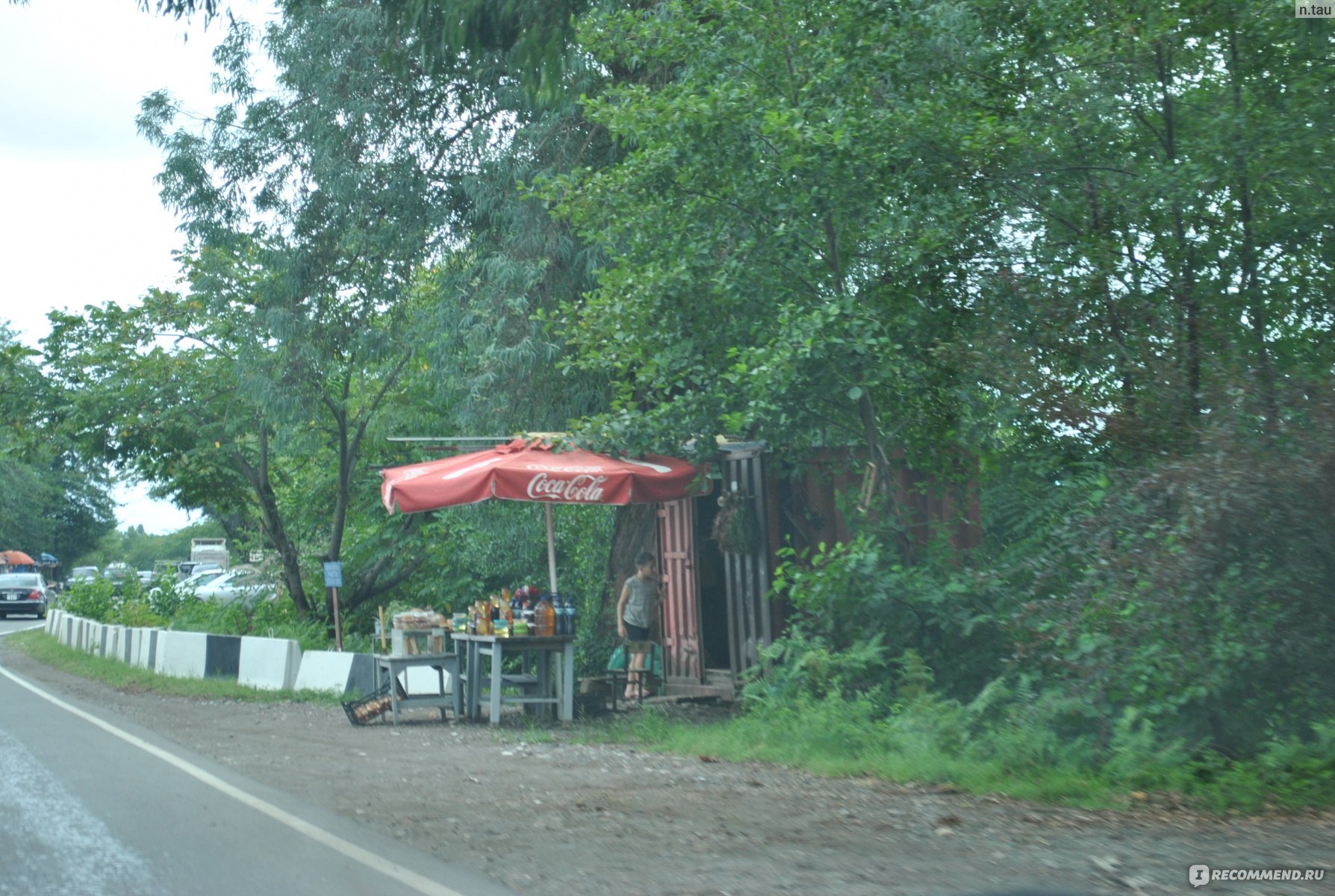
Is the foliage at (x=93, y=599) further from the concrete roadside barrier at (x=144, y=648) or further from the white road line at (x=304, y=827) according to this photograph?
the white road line at (x=304, y=827)

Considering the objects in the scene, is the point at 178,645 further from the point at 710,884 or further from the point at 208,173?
the point at 710,884

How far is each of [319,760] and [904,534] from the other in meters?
5.35

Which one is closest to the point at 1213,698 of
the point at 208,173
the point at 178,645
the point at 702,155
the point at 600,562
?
the point at 702,155

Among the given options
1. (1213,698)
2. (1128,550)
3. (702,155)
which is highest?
(702,155)

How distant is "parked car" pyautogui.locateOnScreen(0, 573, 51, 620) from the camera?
47531 mm

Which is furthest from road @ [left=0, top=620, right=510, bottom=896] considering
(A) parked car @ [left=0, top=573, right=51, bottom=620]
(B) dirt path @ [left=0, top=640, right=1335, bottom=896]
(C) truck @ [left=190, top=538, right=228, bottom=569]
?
(C) truck @ [left=190, top=538, right=228, bottom=569]

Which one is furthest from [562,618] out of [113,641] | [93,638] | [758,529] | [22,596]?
[22,596]

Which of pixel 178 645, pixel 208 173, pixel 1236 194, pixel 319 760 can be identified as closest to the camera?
pixel 1236 194

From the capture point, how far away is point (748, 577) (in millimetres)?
13031

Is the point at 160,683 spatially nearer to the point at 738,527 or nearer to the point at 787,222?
the point at 738,527

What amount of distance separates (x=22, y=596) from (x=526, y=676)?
41.5 meters

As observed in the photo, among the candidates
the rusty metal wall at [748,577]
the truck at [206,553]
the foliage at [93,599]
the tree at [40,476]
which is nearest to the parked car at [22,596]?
the tree at [40,476]

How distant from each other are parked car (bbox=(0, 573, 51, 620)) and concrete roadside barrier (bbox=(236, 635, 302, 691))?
113 ft

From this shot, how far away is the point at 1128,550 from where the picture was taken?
325 inches
